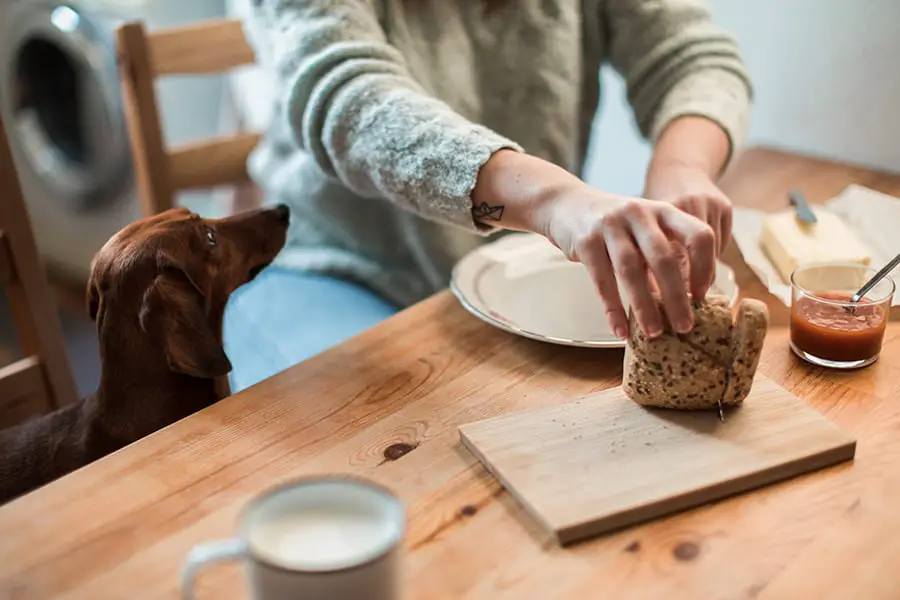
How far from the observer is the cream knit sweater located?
1142 mm

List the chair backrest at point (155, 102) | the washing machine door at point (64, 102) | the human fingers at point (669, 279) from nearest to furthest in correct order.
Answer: the human fingers at point (669, 279)
the chair backrest at point (155, 102)
the washing machine door at point (64, 102)

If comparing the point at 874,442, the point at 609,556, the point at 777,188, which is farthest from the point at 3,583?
the point at 777,188

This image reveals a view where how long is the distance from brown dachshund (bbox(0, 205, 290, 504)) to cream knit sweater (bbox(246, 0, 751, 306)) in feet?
0.73

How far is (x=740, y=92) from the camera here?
1296 millimetres

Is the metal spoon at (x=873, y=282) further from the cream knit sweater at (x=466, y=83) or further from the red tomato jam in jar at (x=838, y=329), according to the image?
the cream knit sweater at (x=466, y=83)

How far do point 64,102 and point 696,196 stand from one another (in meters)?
1.87

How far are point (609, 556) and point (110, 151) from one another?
6.47 ft

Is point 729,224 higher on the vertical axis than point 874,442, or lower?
higher

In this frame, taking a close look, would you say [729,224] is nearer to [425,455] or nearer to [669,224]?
[669,224]

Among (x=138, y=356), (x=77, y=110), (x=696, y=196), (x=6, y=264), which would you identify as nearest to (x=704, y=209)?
(x=696, y=196)

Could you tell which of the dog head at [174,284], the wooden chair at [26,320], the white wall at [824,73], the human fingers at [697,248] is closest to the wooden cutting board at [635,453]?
the human fingers at [697,248]

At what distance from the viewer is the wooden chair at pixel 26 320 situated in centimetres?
114

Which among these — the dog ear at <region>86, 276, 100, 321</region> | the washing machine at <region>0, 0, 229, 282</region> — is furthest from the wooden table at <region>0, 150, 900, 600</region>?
the washing machine at <region>0, 0, 229, 282</region>

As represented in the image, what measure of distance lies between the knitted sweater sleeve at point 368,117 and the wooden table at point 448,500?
0.58ft
